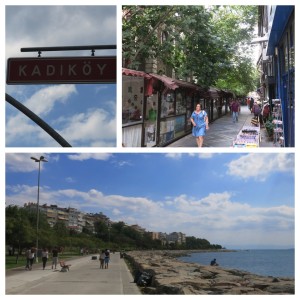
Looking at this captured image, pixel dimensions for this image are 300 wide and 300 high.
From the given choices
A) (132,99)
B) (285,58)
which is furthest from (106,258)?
(285,58)

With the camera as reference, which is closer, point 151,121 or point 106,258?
point 106,258

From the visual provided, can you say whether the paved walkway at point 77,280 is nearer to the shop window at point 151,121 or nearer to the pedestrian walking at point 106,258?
the pedestrian walking at point 106,258

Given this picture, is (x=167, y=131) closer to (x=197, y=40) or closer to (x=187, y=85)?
(x=187, y=85)

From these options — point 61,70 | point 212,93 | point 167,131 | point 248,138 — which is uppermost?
point 212,93

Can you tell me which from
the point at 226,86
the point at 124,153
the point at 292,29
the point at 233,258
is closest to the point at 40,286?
the point at 124,153

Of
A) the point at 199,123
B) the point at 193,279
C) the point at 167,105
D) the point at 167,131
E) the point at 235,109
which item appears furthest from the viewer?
the point at 235,109

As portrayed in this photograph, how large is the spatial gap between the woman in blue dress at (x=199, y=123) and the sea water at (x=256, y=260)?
1.47 meters

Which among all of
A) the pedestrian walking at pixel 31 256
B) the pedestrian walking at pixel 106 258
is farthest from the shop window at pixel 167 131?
the pedestrian walking at pixel 31 256

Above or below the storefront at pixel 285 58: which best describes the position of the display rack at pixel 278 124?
below

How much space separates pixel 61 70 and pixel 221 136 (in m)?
2.48

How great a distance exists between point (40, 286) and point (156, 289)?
1.43 metres

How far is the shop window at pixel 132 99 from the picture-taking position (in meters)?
5.92

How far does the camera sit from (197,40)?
255 inches

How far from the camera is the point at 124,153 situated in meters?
5.78
